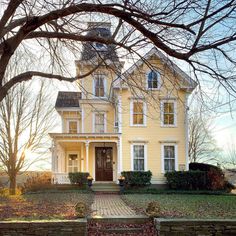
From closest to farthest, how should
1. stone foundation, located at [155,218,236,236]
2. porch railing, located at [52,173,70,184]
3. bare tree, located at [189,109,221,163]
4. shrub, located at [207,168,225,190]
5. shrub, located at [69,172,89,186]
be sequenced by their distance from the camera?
stone foundation, located at [155,218,236,236], shrub, located at [207,168,225,190], shrub, located at [69,172,89,186], porch railing, located at [52,173,70,184], bare tree, located at [189,109,221,163]

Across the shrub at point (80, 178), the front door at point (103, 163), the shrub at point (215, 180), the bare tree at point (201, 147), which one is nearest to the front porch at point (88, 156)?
the front door at point (103, 163)

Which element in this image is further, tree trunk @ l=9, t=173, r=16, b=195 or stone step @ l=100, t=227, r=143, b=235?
tree trunk @ l=9, t=173, r=16, b=195

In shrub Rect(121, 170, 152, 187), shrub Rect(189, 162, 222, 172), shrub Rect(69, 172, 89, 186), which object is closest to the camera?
shrub Rect(121, 170, 152, 187)

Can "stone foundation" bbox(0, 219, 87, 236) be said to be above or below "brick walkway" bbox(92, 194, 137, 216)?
above

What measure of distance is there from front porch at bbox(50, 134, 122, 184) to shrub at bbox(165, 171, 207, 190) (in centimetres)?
345

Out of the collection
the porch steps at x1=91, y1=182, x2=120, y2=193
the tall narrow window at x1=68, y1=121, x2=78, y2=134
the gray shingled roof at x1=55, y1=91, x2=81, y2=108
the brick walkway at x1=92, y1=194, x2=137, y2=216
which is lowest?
the brick walkway at x1=92, y1=194, x2=137, y2=216

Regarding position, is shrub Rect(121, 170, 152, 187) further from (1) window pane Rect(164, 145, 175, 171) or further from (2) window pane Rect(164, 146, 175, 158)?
(2) window pane Rect(164, 146, 175, 158)

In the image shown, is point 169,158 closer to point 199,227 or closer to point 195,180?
point 195,180

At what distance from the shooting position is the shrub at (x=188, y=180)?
22125 mm

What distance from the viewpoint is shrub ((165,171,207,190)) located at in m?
22.1

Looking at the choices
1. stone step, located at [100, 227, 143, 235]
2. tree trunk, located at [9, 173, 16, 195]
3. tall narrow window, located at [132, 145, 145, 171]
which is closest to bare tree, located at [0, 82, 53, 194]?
tree trunk, located at [9, 173, 16, 195]

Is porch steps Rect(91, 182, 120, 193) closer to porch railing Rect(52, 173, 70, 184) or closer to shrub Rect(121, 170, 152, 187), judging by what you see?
shrub Rect(121, 170, 152, 187)

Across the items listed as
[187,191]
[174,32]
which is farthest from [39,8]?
[187,191]

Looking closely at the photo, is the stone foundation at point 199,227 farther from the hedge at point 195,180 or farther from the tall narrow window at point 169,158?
the tall narrow window at point 169,158
